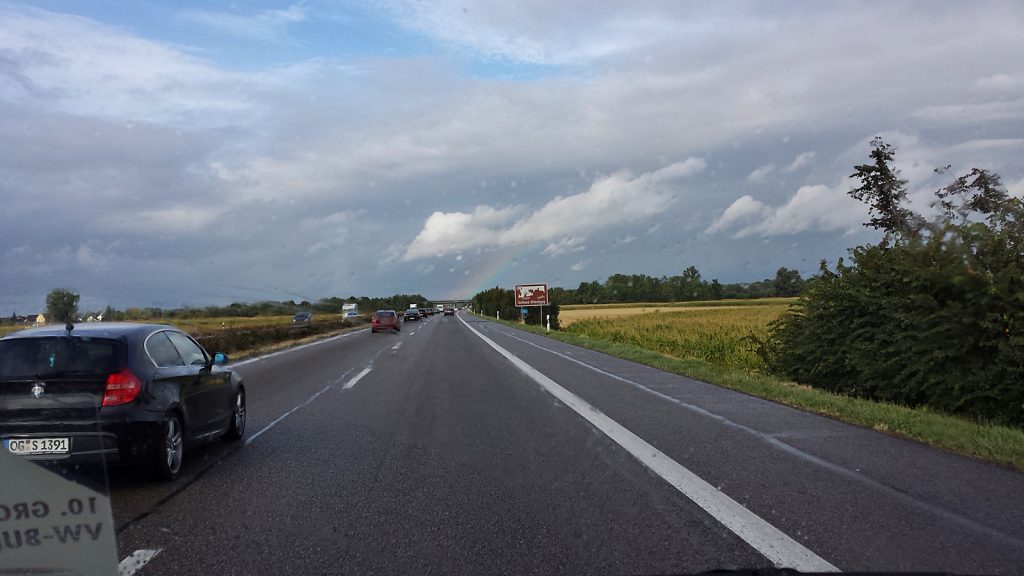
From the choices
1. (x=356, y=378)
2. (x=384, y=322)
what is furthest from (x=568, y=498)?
(x=384, y=322)

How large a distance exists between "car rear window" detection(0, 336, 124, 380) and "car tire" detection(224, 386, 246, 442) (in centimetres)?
216

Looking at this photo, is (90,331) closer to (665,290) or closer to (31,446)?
(31,446)

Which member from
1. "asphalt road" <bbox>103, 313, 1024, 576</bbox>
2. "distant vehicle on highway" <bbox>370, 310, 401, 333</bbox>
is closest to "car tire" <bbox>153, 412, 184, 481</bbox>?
"asphalt road" <bbox>103, 313, 1024, 576</bbox>

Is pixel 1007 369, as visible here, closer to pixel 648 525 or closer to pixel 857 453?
pixel 857 453

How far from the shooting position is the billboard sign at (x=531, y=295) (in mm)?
64750

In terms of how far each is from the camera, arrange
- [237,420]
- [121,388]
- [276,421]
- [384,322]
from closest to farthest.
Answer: [121,388] < [237,420] < [276,421] < [384,322]

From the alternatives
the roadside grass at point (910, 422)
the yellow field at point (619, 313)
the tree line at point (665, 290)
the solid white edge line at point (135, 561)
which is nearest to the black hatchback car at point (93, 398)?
the solid white edge line at point (135, 561)

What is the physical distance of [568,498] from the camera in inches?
219

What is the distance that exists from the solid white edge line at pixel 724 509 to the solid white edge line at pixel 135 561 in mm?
3606

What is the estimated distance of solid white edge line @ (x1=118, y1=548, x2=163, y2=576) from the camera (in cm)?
404

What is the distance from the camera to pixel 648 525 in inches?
189

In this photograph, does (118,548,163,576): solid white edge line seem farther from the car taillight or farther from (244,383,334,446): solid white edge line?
(244,383,334,446): solid white edge line

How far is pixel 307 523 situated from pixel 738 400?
8.39 m

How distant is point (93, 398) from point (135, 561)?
2.24 meters
